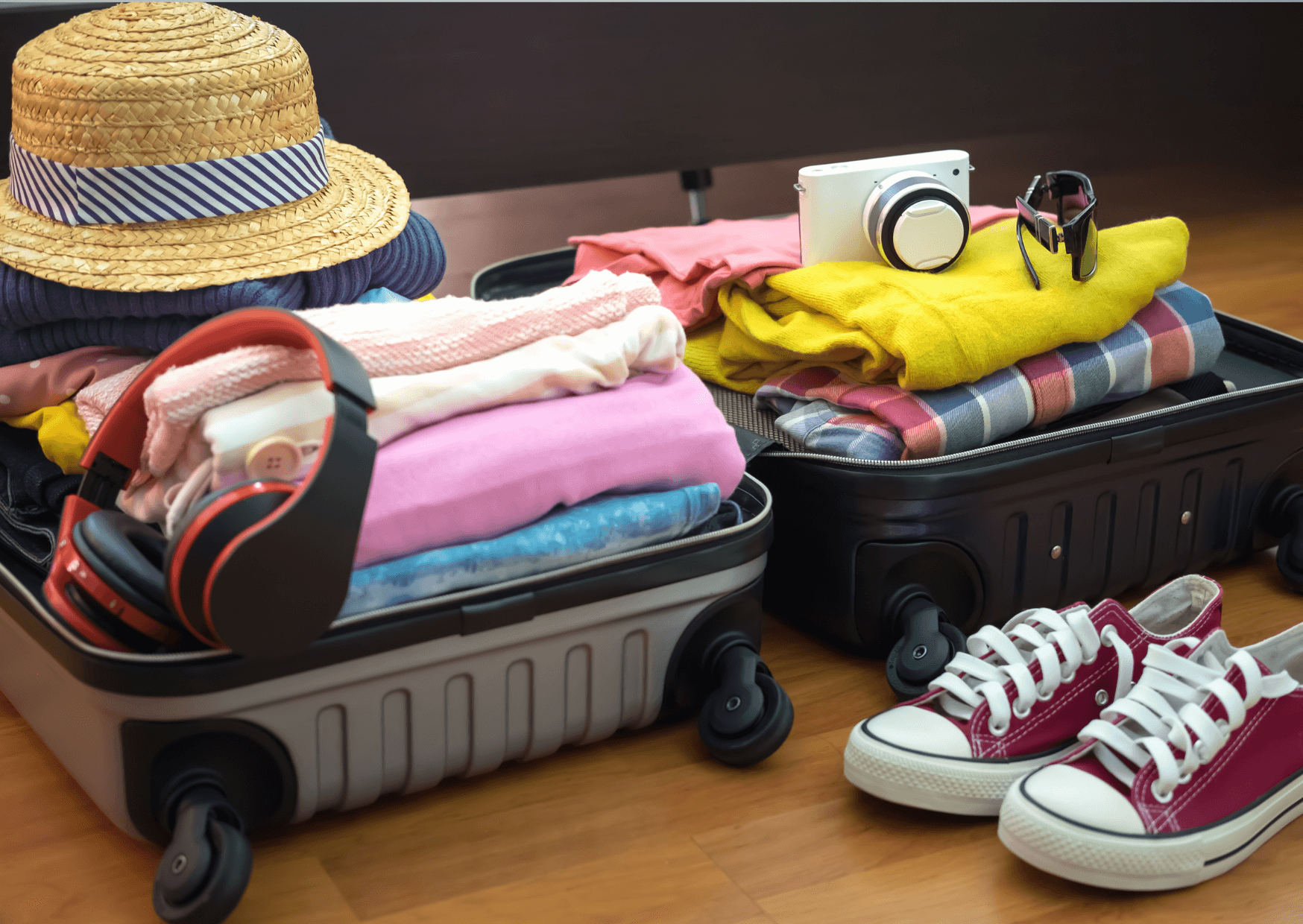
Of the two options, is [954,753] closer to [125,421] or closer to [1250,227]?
[125,421]

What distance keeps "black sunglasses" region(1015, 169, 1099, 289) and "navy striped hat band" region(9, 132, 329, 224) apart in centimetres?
52

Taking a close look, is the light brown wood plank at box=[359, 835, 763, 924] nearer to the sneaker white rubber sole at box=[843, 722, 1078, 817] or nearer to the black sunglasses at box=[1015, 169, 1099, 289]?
the sneaker white rubber sole at box=[843, 722, 1078, 817]

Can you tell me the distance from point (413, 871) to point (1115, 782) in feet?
1.25

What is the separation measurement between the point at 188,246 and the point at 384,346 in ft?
0.51

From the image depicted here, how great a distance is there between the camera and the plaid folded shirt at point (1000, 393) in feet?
2.80

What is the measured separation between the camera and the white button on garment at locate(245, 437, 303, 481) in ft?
2.13

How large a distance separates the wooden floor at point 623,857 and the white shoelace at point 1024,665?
0.07 metres

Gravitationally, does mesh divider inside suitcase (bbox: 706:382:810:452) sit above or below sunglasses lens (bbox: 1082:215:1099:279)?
below

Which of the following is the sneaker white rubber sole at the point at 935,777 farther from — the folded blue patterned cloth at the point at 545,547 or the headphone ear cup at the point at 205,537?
the headphone ear cup at the point at 205,537

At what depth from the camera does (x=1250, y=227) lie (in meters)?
1.87

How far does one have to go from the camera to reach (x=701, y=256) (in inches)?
39.6

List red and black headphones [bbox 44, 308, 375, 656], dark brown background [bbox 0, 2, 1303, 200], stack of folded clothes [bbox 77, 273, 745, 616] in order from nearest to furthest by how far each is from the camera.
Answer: red and black headphones [bbox 44, 308, 375, 656]
stack of folded clothes [bbox 77, 273, 745, 616]
dark brown background [bbox 0, 2, 1303, 200]

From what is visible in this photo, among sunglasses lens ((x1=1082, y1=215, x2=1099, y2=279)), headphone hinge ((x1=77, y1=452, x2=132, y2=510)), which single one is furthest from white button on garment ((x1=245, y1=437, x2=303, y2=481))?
sunglasses lens ((x1=1082, y1=215, x2=1099, y2=279))

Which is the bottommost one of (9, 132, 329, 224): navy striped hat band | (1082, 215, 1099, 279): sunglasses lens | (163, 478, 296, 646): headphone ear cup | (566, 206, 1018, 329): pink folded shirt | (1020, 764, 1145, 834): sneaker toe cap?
(1020, 764, 1145, 834): sneaker toe cap
